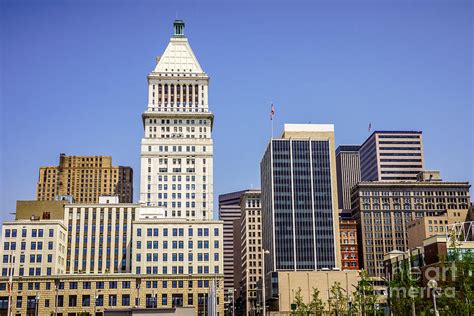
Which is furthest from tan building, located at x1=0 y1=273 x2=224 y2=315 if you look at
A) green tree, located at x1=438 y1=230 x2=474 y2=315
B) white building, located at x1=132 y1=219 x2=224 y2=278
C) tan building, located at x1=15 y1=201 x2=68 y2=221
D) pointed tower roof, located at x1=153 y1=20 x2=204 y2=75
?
pointed tower roof, located at x1=153 y1=20 x2=204 y2=75

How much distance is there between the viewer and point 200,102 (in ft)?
621

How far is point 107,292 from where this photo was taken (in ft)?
458

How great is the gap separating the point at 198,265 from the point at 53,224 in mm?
36095

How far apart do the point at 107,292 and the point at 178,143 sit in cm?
5727

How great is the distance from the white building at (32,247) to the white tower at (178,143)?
36.5m

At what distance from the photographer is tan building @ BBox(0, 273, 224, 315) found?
13638 centimetres

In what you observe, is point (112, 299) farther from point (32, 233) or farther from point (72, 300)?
point (32, 233)

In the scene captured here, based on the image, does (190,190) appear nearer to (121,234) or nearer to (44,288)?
(121,234)

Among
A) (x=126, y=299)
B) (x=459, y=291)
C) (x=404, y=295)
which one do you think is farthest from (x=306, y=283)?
(x=459, y=291)

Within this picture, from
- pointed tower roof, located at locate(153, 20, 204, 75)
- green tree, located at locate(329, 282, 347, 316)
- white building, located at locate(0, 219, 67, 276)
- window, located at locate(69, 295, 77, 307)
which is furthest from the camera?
pointed tower roof, located at locate(153, 20, 204, 75)

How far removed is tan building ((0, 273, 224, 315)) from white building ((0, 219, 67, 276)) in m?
2.40

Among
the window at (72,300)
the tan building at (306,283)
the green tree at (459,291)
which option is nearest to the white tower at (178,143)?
the tan building at (306,283)

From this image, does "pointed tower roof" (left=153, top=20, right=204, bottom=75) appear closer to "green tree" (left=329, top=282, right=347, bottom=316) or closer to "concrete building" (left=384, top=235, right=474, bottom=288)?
"concrete building" (left=384, top=235, right=474, bottom=288)

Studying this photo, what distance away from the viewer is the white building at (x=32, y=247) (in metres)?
139
